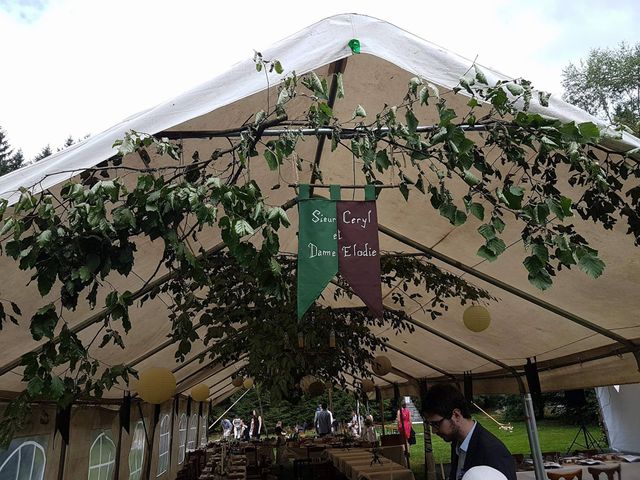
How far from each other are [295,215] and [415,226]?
40.7 inches

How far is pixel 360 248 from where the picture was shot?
2020mm

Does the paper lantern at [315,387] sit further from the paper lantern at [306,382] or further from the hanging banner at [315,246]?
the hanging banner at [315,246]

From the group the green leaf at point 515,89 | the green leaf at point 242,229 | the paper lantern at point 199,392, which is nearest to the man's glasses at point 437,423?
the green leaf at point 242,229

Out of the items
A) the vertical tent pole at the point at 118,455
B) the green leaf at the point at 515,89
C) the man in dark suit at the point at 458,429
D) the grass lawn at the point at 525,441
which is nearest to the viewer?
the man in dark suit at the point at 458,429

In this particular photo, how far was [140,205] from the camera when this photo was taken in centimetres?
Result: 180

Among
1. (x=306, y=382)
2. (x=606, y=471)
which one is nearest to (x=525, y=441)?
(x=306, y=382)

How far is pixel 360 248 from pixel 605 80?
21.9 metres

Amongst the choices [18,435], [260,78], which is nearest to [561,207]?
[260,78]

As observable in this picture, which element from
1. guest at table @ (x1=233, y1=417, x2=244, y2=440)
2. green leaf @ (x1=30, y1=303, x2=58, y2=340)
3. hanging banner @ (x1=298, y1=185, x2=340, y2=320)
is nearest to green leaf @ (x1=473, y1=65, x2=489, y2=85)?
hanging banner @ (x1=298, y1=185, x2=340, y2=320)

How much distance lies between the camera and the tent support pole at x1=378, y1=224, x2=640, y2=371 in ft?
13.6

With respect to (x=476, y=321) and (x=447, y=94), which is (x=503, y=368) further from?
(x=447, y=94)

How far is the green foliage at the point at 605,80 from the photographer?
19.3m

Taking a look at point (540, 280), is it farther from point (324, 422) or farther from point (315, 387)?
point (324, 422)

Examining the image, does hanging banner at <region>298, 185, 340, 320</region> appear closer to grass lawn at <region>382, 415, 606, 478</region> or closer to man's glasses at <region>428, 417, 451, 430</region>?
man's glasses at <region>428, 417, 451, 430</region>
